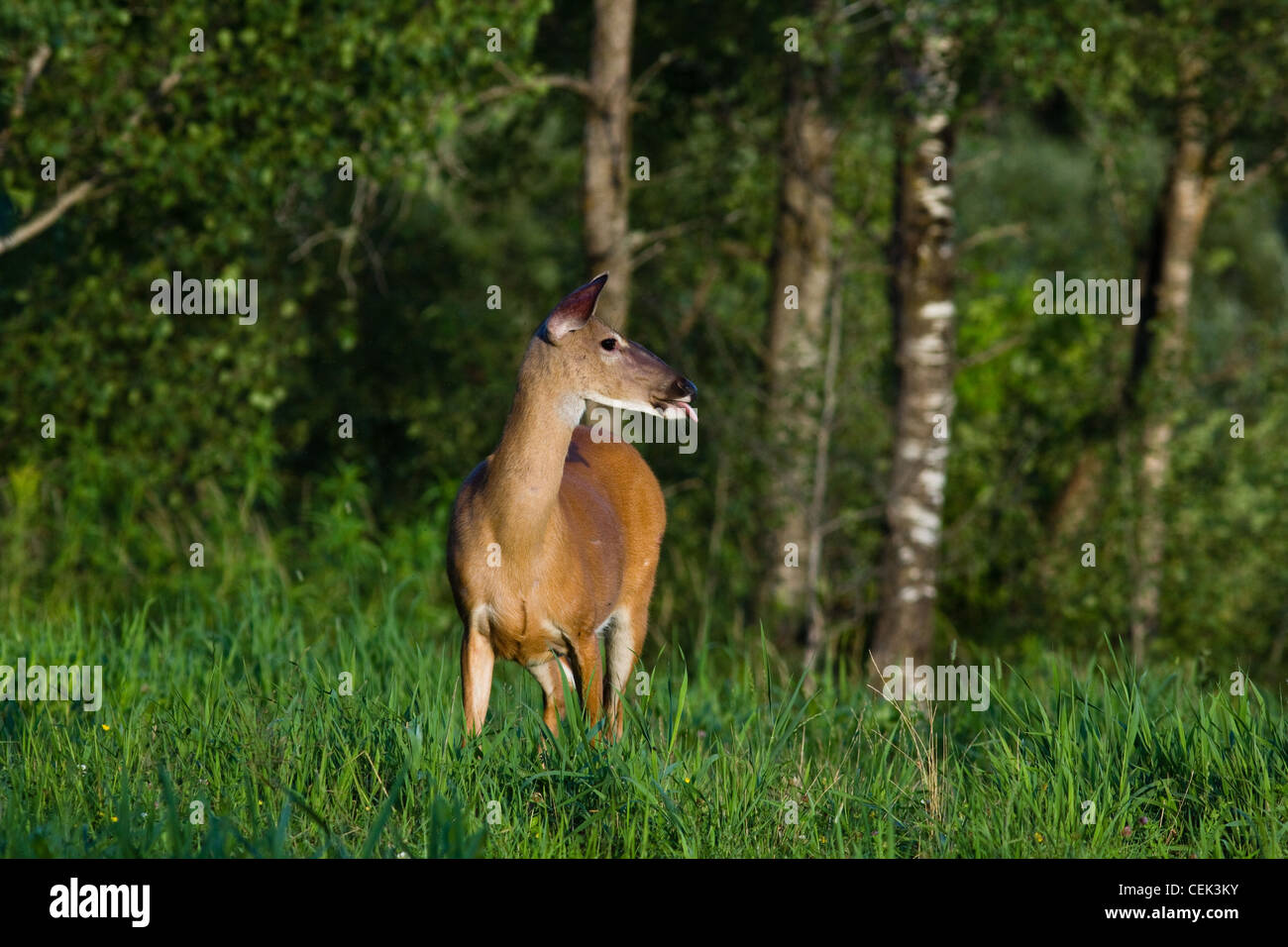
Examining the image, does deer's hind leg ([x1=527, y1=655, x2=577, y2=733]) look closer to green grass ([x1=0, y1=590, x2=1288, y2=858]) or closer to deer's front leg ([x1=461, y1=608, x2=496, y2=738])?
green grass ([x1=0, y1=590, x2=1288, y2=858])

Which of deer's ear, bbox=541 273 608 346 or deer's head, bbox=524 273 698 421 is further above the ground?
deer's ear, bbox=541 273 608 346

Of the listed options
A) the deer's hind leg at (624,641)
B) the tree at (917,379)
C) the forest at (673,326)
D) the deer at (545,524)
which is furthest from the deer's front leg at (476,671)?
the tree at (917,379)

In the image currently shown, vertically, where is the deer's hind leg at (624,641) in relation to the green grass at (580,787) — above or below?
above

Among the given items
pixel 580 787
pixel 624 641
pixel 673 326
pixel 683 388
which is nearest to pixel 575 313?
pixel 683 388

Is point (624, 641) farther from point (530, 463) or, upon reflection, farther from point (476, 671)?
point (530, 463)

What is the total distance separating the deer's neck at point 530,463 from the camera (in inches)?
217

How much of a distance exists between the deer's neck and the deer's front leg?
30cm

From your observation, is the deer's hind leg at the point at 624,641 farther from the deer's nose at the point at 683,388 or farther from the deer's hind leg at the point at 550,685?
the deer's nose at the point at 683,388

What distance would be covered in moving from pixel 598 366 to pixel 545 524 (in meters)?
0.59

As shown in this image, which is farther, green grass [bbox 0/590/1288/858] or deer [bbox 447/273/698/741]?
deer [bbox 447/273/698/741]

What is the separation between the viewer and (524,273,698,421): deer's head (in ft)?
17.6

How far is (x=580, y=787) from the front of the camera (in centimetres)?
502

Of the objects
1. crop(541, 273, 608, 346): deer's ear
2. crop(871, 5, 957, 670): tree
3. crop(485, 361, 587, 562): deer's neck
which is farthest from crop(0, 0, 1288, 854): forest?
crop(541, 273, 608, 346): deer's ear
